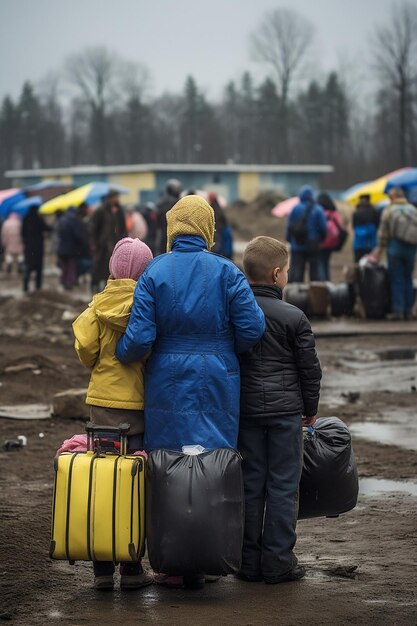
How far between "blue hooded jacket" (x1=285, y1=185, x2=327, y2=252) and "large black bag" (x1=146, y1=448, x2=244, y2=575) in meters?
15.6

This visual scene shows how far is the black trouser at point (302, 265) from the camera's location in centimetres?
2131

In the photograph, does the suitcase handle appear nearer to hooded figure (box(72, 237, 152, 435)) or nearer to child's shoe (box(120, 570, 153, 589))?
hooded figure (box(72, 237, 152, 435))

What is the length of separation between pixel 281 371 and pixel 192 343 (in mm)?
444

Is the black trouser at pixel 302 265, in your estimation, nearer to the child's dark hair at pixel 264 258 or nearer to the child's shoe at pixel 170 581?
the child's dark hair at pixel 264 258

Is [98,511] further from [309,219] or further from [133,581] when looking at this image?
[309,219]

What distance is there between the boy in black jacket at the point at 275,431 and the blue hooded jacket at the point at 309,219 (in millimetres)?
15052

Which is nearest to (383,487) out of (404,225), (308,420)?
(308,420)

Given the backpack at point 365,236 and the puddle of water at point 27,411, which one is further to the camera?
the backpack at point 365,236

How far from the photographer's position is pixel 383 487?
8312 millimetres

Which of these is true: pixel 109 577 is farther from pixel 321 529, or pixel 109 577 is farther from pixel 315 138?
pixel 315 138

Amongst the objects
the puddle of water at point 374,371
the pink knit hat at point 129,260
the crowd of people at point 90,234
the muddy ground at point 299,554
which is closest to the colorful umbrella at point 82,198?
the crowd of people at point 90,234

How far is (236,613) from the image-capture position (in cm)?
543

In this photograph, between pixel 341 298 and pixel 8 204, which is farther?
pixel 8 204

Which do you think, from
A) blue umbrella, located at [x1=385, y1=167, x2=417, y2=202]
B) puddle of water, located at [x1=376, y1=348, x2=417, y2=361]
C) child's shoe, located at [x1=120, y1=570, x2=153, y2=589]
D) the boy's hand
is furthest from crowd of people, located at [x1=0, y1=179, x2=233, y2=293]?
child's shoe, located at [x1=120, y1=570, x2=153, y2=589]
